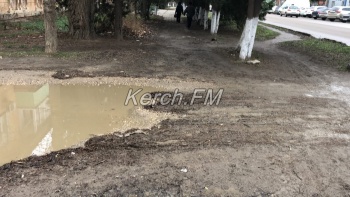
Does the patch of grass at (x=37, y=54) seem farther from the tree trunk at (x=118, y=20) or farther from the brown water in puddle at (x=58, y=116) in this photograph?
the tree trunk at (x=118, y=20)

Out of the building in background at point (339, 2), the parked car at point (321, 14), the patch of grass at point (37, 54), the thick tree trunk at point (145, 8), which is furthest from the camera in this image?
the building in background at point (339, 2)

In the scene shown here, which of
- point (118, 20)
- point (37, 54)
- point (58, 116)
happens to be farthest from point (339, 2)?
point (58, 116)

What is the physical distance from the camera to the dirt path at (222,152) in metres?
4.37

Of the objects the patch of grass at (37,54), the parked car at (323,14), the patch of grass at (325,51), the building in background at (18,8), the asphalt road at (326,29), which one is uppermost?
the parked car at (323,14)

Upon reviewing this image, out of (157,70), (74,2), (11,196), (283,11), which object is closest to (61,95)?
(157,70)

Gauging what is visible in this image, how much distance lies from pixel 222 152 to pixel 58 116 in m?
3.23

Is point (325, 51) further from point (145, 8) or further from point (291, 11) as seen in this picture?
point (291, 11)

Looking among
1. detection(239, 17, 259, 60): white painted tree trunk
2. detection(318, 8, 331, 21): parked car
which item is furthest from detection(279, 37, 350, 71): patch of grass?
detection(318, 8, 331, 21): parked car

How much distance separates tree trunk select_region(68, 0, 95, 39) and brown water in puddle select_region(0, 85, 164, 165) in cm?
819

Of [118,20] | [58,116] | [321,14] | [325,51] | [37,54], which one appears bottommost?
[58,116]

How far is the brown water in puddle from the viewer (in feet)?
18.5

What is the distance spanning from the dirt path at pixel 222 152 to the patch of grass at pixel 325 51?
360 centimetres

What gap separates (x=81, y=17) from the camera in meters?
16.2

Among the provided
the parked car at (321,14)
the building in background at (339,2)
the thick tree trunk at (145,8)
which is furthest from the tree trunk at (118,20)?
the building in background at (339,2)
